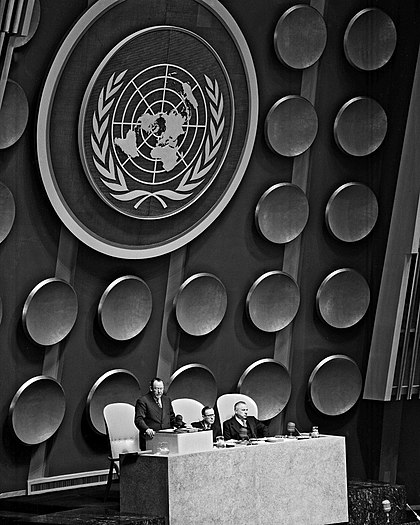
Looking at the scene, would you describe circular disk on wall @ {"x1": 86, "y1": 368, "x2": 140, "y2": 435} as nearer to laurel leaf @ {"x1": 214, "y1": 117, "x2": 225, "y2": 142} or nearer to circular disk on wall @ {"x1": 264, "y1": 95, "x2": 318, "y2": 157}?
laurel leaf @ {"x1": 214, "y1": 117, "x2": 225, "y2": 142}

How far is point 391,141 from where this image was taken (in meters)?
11.3

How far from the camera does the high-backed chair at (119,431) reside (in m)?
9.46

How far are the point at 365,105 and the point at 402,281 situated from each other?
172 cm

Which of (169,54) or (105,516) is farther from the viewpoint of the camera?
(169,54)

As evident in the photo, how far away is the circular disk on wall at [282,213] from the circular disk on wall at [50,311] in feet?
6.84

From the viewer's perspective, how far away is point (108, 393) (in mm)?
9859

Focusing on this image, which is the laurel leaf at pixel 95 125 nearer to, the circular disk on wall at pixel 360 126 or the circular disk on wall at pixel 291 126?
the circular disk on wall at pixel 291 126

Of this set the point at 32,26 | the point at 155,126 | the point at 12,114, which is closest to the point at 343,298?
the point at 155,126

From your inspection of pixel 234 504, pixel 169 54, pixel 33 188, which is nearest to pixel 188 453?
pixel 234 504

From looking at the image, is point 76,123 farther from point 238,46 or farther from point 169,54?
point 238,46

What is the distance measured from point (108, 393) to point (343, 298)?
2698 millimetres

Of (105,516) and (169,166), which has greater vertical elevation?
(169,166)

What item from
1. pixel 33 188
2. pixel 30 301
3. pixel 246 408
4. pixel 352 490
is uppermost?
pixel 33 188

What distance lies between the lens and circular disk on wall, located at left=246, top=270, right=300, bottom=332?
35.3ft
